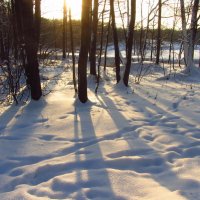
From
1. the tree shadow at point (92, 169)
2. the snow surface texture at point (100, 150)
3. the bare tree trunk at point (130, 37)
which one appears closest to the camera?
the tree shadow at point (92, 169)

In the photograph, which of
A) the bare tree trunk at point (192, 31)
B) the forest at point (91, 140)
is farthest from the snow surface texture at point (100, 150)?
the bare tree trunk at point (192, 31)

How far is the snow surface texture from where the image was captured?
4.14 metres

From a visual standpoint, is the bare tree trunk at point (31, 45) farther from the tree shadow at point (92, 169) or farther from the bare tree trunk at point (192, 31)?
the bare tree trunk at point (192, 31)

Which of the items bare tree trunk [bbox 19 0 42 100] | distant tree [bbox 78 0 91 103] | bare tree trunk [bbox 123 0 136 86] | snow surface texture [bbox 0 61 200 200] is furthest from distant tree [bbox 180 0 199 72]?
bare tree trunk [bbox 19 0 42 100]

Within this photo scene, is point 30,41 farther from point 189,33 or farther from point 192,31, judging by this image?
point 189,33

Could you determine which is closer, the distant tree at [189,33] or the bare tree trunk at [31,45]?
the bare tree trunk at [31,45]

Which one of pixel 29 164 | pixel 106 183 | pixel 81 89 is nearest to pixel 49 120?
pixel 81 89

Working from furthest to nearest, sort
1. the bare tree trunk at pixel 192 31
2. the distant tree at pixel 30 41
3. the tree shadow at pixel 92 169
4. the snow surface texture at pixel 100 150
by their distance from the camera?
1. the bare tree trunk at pixel 192 31
2. the distant tree at pixel 30 41
3. the snow surface texture at pixel 100 150
4. the tree shadow at pixel 92 169

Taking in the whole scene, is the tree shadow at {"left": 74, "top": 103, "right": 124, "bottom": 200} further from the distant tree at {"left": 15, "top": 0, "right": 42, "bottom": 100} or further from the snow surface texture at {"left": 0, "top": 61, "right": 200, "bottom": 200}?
the distant tree at {"left": 15, "top": 0, "right": 42, "bottom": 100}

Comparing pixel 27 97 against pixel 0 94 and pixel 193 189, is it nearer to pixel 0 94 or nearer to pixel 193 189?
pixel 0 94

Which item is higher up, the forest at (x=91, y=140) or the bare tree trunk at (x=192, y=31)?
the bare tree trunk at (x=192, y=31)

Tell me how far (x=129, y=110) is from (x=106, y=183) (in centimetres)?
394

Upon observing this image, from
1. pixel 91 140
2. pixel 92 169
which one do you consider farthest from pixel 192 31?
pixel 92 169

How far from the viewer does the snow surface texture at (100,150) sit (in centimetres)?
414
